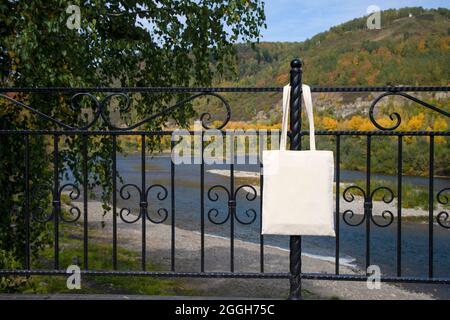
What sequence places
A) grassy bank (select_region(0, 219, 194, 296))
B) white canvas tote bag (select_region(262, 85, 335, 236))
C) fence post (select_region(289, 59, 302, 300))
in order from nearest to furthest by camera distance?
white canvas tote bag (select_region(262, 85, 335, 236)), fence post (select_region(289, 59, 302, 300)), grassy bank (select_region(0, 219, 194, 296))

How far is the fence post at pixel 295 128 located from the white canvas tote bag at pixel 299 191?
9.3 inches

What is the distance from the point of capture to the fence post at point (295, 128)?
10.1ft

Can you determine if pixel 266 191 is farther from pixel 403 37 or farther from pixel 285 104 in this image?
pixel 403 37

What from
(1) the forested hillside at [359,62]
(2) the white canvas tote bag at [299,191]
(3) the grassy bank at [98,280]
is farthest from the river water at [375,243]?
(1) the forested hillside at [359,62]

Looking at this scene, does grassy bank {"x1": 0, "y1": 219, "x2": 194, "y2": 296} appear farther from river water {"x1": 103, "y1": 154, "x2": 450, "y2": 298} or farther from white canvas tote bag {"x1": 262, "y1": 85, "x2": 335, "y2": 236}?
white canvas tote bag {"x1": 262, "y1": 85, "x2": 335, "y2": 236}

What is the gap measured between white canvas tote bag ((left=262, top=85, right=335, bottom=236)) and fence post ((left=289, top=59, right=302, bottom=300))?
0.24 meters

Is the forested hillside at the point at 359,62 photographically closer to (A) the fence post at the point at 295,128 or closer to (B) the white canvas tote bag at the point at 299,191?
(A) the fence post at the point at 295,128

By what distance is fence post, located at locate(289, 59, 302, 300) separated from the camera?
307cm

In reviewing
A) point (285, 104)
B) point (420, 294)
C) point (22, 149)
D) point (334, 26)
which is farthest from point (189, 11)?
point (334, 26)

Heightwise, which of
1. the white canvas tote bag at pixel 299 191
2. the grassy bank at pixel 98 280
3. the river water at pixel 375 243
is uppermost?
the white canvas tote bag at pixel 299 191

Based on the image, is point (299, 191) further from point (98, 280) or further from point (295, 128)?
point (98, 280)

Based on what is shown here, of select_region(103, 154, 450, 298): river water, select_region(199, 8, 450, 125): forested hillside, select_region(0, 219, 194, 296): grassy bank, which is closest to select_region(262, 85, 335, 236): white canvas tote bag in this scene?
select_region(0, 219, 194, 296): grassy bank

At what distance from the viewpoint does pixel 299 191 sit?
2842 mm

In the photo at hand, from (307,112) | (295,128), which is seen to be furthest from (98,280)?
(307,112)
